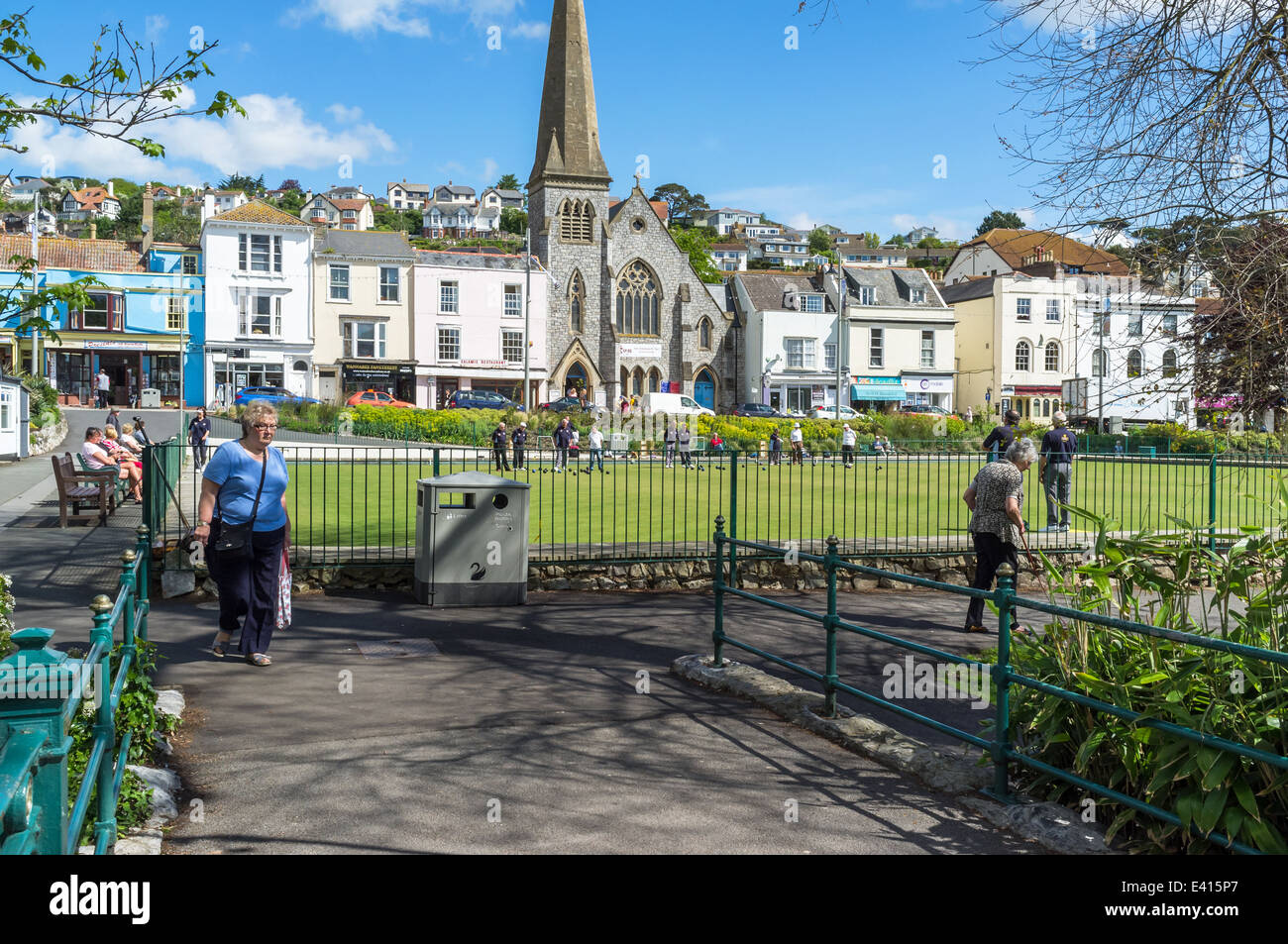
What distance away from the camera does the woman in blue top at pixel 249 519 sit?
7.99 metres

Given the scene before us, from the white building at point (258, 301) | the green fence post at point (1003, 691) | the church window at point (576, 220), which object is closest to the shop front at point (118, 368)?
the white building at point (258, 301)

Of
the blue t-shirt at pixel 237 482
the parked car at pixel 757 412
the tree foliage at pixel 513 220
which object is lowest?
the blue t-shirt at pixel 237 482

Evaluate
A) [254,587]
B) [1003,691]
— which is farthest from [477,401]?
[1003,691]

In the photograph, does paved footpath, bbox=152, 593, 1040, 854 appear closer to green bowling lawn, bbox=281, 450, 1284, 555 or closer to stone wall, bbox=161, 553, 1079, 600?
stone wall, bbox=161, 553, 1079, 600

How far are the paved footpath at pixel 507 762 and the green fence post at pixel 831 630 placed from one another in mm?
289

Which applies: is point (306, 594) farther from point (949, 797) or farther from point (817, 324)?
point (817, 324)

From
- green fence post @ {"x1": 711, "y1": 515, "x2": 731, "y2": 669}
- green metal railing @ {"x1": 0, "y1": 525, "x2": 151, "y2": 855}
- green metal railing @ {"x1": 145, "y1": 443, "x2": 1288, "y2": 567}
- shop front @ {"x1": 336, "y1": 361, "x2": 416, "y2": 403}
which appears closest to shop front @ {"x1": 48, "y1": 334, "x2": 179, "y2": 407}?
shop front @ {"x1": 336, "y1": 361, "x2": 416, "y2": 403}

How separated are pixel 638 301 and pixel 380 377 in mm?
18391

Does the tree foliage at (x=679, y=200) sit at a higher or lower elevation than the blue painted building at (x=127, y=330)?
higher

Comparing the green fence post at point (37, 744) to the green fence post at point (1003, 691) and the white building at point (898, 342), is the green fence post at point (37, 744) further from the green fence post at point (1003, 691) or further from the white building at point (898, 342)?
the white building at point (898, 342)

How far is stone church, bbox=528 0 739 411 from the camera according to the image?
69.0 meters

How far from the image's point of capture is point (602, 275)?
231 ft

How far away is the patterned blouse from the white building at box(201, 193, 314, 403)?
51.6m

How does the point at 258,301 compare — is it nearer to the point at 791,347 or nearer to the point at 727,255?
the point at 791,347
